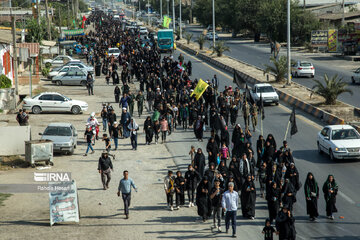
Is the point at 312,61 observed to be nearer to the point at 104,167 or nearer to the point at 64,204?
the point at 104,167

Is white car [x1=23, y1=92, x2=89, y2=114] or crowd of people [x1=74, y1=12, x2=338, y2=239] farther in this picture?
white car [x1=23, y1=92, x2=89, y2=114]

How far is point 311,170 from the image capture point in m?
22.0

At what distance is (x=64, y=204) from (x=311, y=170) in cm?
906

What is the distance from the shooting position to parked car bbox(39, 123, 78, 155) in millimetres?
25438

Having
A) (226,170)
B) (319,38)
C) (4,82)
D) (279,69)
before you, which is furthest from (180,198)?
(319,38)

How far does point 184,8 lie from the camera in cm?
15750

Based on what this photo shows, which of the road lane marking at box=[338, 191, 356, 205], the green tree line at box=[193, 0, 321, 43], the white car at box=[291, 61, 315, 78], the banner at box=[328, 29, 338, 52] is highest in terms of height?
the green tree line at box=[193, 0, 321, 43]

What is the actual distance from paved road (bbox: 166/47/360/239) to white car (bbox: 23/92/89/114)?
8.50 meters

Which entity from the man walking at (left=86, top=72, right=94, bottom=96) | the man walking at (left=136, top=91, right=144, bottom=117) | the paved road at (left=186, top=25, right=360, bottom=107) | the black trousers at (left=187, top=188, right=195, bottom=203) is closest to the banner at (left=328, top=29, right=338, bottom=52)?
the paved road at (left=186, top=25, right=360, bottom=107)

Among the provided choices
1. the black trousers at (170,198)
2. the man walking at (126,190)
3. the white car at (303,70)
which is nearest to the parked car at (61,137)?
the black trousers at (170,198)

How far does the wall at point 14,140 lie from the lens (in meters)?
25.2

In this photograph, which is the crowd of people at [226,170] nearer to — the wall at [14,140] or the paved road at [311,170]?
the paved road at [311,170]

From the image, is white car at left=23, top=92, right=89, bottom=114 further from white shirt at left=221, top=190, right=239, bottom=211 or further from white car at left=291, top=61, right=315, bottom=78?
white shirt at left=221, top=190, right=239, bottom=211

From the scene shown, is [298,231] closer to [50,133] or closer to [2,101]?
[50,133]
